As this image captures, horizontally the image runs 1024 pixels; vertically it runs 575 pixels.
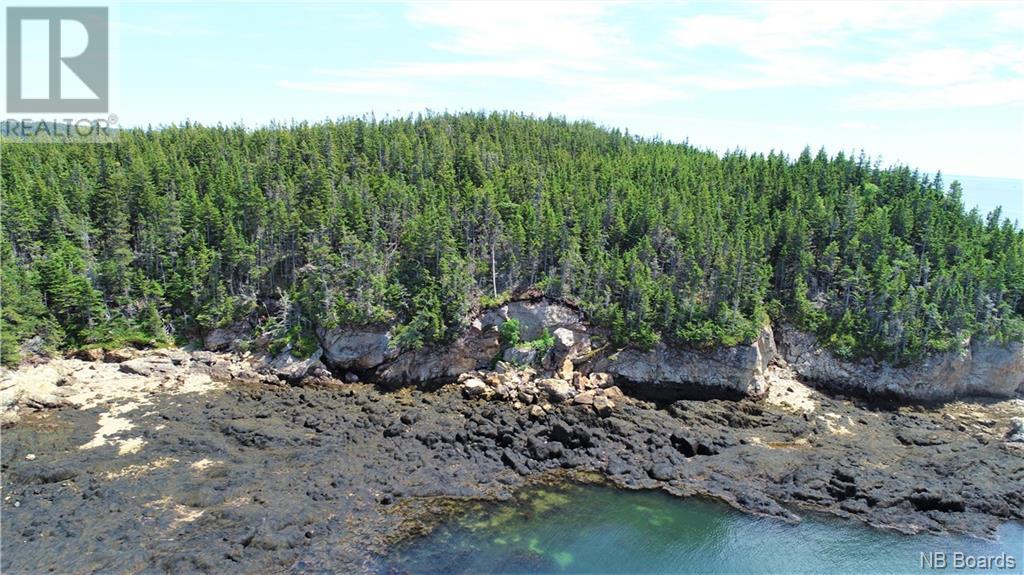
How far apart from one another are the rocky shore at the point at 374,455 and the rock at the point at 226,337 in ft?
6.84

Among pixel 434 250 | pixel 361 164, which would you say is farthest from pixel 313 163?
pixel 434 250

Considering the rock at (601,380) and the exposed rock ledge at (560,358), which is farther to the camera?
the rock at (601,380)

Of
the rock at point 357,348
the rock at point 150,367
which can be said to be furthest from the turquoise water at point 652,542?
the rock at point 150,367

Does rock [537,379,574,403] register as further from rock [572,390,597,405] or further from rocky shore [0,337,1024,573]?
rock [572,390,597,405]

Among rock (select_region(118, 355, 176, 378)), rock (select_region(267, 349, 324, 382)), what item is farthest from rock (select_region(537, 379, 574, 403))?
rock (select_region(118, 355, 176, 378))

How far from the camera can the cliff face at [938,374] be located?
6184 centimetres

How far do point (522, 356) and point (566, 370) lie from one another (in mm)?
5010

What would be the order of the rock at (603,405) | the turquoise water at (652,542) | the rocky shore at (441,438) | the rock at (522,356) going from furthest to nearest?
the rock at (522,356) < the rock at (603,405) < the rocky shore at (441,438) < the turquoise water at (652,542)

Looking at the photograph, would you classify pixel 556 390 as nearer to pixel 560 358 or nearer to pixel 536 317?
→ pixel 560 358

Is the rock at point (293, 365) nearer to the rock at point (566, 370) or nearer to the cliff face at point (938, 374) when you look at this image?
the rock at point (566, 370)

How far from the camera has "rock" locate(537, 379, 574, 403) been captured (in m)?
57.8

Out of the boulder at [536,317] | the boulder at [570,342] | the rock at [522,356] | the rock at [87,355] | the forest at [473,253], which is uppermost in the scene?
the forest at [473,253]

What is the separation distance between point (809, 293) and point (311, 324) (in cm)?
6044

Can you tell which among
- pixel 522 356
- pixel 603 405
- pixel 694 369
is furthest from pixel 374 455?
pixel 694 369
